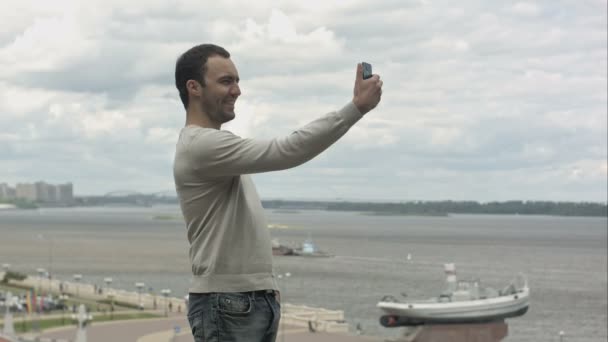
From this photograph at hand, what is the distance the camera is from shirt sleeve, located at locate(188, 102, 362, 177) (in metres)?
3.52

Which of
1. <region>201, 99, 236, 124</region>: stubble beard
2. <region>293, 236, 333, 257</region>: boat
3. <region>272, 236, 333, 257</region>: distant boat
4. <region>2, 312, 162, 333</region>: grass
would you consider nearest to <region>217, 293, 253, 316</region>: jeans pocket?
<region>201, 99, 236, 124</region>: stubble beard

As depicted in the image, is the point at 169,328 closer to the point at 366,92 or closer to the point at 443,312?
the point at 443,312

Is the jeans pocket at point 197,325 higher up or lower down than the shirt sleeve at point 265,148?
lower down

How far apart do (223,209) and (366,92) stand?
76 centimetres

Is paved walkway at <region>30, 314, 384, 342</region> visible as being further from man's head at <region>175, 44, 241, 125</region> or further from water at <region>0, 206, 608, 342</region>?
man's head at <region>175, 44, 241, 125</region>

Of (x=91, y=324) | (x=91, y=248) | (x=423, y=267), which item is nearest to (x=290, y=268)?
(x=423, y=267)

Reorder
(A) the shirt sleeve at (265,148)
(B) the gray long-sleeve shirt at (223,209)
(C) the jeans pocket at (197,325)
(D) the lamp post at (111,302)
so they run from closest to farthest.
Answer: (A) the shirt sleeve at (265,148) < (B) the gray long-sleeve shirt at (223,209) < (C) the jeans pocket at (197,325) < (D) the lamp post at (111,302)

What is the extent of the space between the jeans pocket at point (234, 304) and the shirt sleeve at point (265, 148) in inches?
18.5

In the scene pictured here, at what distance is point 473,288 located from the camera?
4856 centimetres

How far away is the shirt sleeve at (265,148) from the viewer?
3.52 meters

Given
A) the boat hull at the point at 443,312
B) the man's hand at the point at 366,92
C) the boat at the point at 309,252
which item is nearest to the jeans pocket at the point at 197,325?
the man's hand at the point at 366,92

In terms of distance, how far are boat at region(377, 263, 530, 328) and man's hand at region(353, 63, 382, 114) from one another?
43.1 metres

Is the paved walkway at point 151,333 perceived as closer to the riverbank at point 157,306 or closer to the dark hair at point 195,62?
the riverbank at point 157,306

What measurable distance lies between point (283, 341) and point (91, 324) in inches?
439
